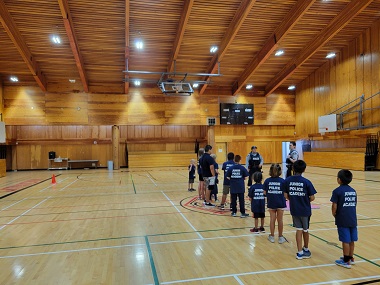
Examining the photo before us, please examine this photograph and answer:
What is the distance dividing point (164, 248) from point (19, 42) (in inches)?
641

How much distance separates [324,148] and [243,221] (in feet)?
62.7

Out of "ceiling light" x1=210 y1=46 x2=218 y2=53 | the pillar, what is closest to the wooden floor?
"ceiling light" x1=210 y1=46 x2=218 y2=53

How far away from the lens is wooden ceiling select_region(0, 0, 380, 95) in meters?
14.7

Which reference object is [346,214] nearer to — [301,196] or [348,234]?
[348,234]

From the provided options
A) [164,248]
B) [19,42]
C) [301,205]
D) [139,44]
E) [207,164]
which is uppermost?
[139,44]

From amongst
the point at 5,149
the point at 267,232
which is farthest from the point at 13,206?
the point at 5,149

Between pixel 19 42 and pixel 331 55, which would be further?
pixel 331 55

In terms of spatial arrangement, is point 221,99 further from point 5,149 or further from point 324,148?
point 5,149

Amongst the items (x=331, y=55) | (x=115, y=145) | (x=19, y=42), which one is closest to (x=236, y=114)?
(x=331, y=55)

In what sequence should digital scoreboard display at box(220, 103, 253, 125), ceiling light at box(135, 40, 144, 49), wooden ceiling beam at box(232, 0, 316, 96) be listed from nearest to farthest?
1. wooden ceiling beam at box(232, 0, 316, 96)
2. ceiling light at box(135, 40, 144, 49)
3. digital scoreboard display at box(220, 103, 253, 125)

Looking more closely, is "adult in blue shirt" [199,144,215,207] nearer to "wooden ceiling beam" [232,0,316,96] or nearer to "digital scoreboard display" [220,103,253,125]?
"wooden ceiling beam" [232,0,316,96]

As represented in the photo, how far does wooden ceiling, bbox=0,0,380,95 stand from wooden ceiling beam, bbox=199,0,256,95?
48 mm

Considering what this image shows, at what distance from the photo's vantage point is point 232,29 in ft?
53.5

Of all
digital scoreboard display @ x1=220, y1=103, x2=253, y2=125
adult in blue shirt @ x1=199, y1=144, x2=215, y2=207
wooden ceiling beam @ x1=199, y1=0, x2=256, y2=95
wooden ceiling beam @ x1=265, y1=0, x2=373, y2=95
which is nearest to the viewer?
adult in blue shirt @ x1=199, y1=144, x2=215, y2=207
